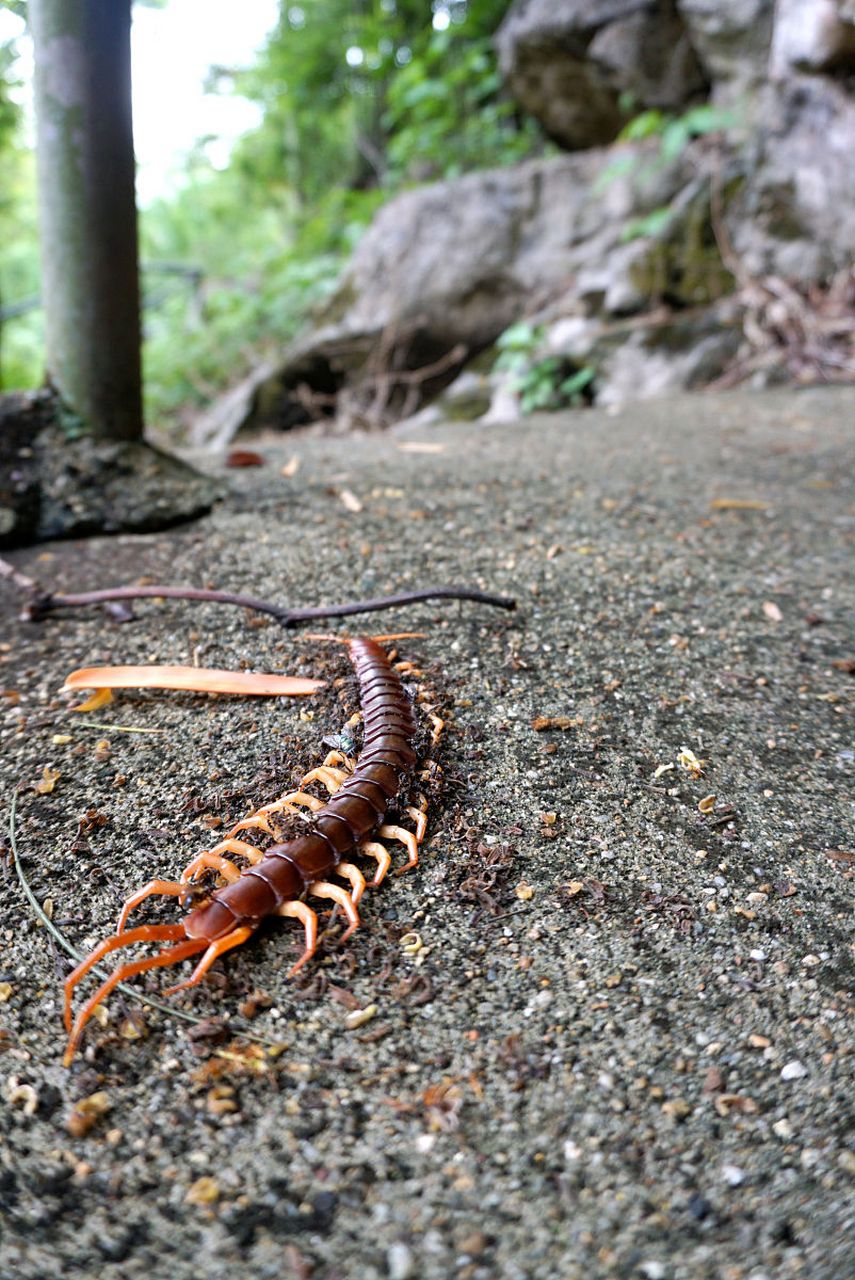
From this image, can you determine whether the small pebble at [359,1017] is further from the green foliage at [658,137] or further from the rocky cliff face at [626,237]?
the green foliage at [658,137]

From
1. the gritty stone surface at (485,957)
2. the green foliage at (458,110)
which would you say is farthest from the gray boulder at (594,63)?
the gritty stone surface at (485,957)

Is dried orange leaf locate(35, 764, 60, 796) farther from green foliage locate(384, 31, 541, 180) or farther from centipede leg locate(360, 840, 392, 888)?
green foliage locate(384, 31, 541, 180)

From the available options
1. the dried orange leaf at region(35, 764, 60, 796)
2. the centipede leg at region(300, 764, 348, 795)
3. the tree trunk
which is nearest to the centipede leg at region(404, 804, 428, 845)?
the centipede leg at region(300, 764, 348, 795)

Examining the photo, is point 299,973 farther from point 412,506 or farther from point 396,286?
point 396,286


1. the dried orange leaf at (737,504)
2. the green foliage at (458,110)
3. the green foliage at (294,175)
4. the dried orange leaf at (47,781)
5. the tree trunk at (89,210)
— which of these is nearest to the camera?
the dried orange leaf at (47,781)

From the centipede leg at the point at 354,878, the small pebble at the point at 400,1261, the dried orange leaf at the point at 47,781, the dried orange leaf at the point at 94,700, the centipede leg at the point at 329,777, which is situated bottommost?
the small pebble at the point at 400,1261

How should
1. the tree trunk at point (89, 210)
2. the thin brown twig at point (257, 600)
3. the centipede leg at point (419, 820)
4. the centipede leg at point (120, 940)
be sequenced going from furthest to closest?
the tree trunk at point (89, 210) < the thin brown twig at point (257, 600) < the centipede leg at point (419, 820) < the centipede leg at point (120, 940)

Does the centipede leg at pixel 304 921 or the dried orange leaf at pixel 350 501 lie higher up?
the dried orange leaf at pixel 350 501
